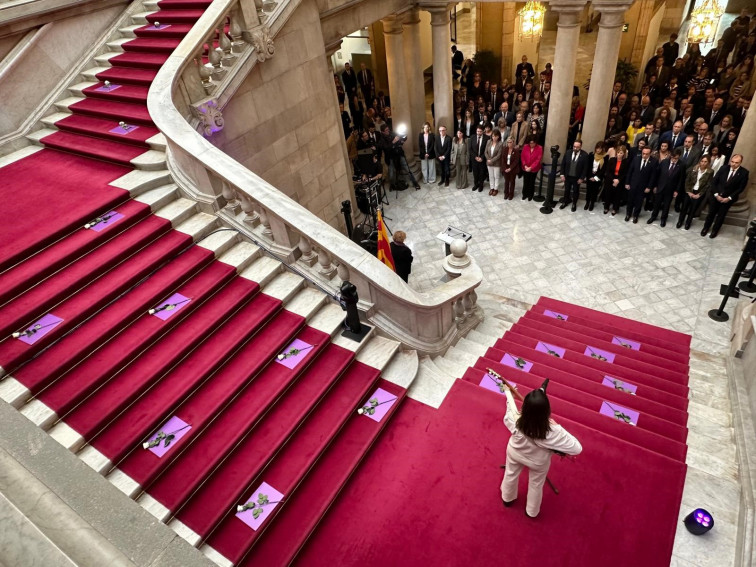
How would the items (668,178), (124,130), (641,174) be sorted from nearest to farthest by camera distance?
(124,130), (668,178), (641,174)

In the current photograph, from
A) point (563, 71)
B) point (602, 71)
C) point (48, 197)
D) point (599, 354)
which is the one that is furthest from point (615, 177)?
point (48, 197)

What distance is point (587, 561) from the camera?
361 centimetres

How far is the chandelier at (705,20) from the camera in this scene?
856 cm

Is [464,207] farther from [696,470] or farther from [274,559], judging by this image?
[274,559]

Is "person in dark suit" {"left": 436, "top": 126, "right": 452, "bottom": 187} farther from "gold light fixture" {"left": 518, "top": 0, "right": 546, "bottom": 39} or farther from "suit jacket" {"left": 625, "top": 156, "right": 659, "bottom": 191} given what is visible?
"suit jacket" {"left": 625, "top": 156, "right": 659, "bottom": 191}

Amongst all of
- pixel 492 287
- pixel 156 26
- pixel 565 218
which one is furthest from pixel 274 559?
pixel 565 218

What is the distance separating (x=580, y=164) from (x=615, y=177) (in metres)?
0.69

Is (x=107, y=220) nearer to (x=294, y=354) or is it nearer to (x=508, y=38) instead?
(x=294, y=354)

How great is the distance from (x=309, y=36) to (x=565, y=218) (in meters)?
5.95

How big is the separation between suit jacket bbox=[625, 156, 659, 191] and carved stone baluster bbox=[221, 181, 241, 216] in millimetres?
7272

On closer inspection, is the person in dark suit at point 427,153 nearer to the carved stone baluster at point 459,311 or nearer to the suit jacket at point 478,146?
the suit jacket at point 478,146

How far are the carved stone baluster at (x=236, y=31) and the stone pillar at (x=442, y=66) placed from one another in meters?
5.60

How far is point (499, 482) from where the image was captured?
167 inches

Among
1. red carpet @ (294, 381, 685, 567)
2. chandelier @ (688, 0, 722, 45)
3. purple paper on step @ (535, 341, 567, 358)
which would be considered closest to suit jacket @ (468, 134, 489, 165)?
chandelier @ (688, 0, 722, 45)
